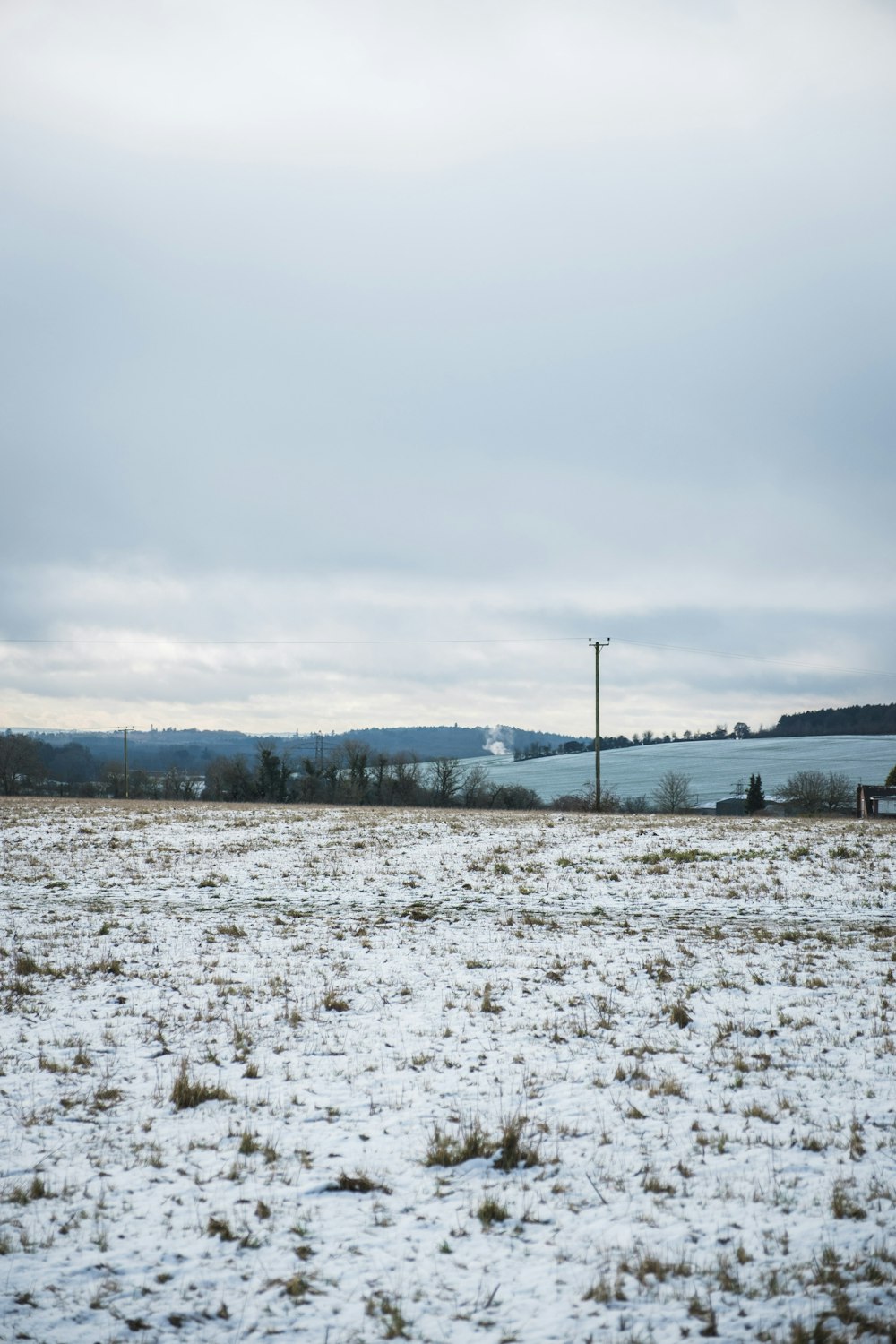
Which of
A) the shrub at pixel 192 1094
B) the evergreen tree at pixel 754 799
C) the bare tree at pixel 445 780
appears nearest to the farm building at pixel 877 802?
the shrub at pixel 192 1094

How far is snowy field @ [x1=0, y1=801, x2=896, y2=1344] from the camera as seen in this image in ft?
15.9

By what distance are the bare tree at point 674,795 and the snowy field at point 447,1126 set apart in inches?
3477

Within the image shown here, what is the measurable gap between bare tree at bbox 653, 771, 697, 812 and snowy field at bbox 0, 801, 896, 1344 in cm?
8833

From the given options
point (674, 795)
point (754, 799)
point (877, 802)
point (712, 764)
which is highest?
point (877, 802)

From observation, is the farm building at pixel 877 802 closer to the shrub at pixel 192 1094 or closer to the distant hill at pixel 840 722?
the shrub at pixel 192 1094

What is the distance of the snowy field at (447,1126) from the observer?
4859 millimetres

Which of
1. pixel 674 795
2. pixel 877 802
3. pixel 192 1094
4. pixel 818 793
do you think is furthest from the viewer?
pixel 674 795

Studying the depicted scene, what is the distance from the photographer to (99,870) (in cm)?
2073

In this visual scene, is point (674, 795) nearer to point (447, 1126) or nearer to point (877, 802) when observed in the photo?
point (877, 802)

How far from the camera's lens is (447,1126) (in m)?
6.93

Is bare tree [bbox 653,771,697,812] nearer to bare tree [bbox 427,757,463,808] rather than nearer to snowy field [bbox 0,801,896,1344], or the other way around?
bare tree [bbox 427,757,463,808]

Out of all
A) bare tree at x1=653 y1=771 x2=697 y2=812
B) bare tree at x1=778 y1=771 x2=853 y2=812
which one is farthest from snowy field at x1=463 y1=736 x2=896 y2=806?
bare tree at x1=778 y1=771 x2=853 y2=812

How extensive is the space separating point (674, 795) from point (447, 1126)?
10015 cm

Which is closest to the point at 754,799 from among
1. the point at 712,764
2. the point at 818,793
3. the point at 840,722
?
the point at 818,793
